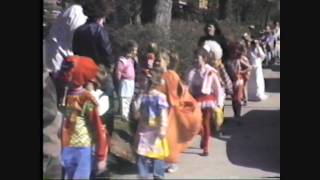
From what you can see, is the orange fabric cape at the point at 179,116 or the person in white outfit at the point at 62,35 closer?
the orange fabric cape at the point at 179,116

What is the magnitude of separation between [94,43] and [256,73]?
162 cm

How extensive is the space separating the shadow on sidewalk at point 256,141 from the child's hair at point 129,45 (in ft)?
3.93

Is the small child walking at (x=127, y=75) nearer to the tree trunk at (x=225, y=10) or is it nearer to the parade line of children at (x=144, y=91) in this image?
the parade line of children at (x=144, y=91)

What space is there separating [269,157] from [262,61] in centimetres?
95

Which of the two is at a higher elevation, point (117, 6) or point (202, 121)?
point (117, 6)

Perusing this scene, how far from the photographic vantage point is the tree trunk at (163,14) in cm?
714

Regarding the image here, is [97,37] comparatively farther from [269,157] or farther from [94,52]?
[269,157]

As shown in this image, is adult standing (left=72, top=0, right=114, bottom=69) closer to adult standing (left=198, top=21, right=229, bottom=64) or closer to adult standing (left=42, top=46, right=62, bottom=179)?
adult standing (left=42, top=46, right=62, bottom=179)

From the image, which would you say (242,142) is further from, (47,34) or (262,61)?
(47,34)

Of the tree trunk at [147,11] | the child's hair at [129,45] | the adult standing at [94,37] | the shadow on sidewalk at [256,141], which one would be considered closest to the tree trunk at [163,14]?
the tree trunk at [147,11]

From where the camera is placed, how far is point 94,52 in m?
7.14

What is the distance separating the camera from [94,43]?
7.15m

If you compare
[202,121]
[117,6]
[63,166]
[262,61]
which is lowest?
[63,166]
